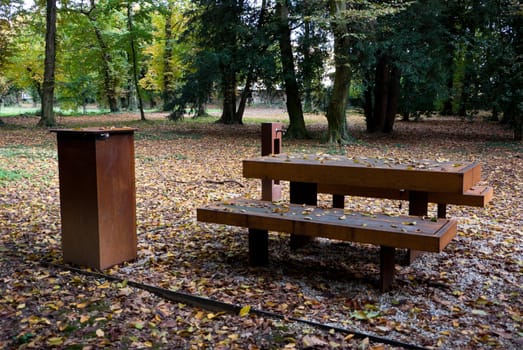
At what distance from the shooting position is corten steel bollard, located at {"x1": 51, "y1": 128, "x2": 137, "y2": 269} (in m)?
4.14

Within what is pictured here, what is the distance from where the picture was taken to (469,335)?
10.3 feet

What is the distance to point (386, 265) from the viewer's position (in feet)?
12.6

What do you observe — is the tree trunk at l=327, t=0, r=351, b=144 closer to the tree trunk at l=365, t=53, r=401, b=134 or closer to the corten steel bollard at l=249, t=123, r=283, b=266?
the tree trunk at l=365, t=53, r=401, b=134

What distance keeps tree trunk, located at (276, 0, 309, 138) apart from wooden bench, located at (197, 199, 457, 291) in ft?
41.0

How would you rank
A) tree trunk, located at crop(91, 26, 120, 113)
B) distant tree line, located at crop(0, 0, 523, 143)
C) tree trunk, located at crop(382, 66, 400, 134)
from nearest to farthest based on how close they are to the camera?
distant tree line, located at crop(0, 0, 523, 143) < tree trunk, located at crop(382, 66, 400, 134) < tree trunk, located at crop(91, 26, 120, 113)

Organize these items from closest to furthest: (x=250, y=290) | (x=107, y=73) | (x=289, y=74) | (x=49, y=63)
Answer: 1. (x=250, y=290)
2. (x=289, y=74)
3. (x=49, y=63)
4. (x=107, y=73)

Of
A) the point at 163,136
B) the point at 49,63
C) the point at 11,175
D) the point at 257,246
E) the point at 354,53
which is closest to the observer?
the point at 257,246

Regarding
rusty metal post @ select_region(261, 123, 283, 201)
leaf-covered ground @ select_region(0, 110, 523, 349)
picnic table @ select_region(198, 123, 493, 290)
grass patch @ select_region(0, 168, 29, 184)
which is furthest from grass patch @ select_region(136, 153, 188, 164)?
picnic table @ select_region(198, 123, 493, 290)

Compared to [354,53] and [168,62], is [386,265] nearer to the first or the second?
[354,53]

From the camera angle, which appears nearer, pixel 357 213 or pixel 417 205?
pixel 357 213

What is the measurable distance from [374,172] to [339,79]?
10756 millimetres

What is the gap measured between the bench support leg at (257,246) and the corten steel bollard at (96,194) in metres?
1.05

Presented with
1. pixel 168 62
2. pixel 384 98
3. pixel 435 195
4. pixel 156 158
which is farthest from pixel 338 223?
pixel 168 62

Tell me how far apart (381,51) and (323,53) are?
2.19m
